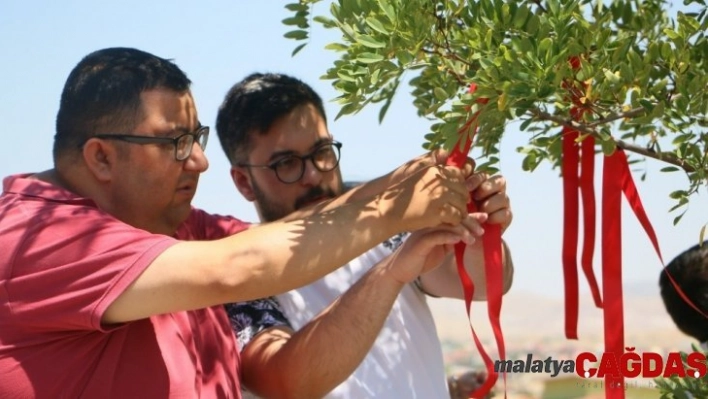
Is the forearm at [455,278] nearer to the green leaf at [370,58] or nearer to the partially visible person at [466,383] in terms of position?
the green leaf at [370,58]

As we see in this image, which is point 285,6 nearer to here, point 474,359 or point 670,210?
point 670,210

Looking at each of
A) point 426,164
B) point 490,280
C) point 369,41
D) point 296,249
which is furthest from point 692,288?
point 369,41

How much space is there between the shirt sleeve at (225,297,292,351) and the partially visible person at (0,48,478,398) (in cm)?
26

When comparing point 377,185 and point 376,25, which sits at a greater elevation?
point 376,25

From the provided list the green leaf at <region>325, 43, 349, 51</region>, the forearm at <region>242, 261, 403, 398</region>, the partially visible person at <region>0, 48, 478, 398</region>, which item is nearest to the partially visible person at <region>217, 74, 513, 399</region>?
the forearm at <region>242, 261, 403, 398</region>

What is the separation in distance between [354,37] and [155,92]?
1.91 ft

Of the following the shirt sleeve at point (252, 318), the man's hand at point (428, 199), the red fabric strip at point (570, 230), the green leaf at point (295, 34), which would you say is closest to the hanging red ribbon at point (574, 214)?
the red fabric strip at point (570, 230)

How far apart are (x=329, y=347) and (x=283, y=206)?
60 cm

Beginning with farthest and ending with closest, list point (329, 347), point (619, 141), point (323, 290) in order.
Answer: point (323, 290) < point (329, 347) < point (619, 141)

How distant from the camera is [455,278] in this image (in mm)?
2854

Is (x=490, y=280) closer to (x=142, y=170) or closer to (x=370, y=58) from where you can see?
(x=370, y=58)

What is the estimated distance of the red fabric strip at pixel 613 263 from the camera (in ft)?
7.40

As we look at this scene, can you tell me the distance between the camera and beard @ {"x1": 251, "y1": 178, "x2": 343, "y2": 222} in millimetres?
2947

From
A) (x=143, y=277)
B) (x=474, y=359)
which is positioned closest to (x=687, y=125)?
(x=143, y=277)
